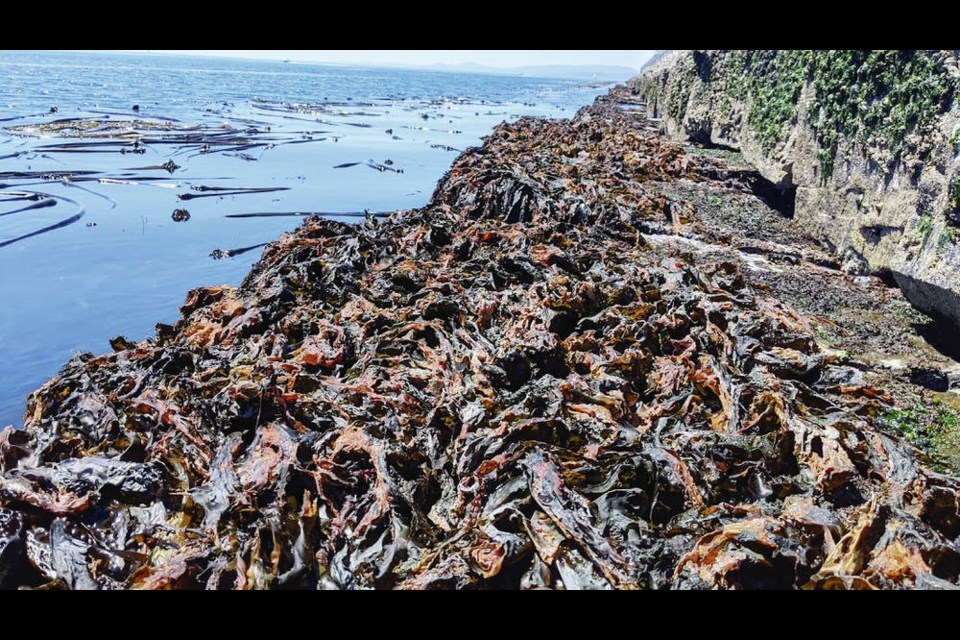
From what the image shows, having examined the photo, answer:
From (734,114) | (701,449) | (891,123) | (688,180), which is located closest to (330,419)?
(701,449)

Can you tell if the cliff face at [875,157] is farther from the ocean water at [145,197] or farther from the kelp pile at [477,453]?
the ocean water at [145,197]

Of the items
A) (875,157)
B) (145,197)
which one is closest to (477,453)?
(875,157)

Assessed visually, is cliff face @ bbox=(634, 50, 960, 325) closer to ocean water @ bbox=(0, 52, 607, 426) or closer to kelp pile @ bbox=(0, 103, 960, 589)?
kelp pile @ bbox=(0, 103, 960, 589)

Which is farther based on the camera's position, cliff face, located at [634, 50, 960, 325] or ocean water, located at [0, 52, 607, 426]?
ocean water, located at [0, 52, 607, 426]

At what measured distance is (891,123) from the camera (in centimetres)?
842

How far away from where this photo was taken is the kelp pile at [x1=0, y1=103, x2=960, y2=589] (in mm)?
3273

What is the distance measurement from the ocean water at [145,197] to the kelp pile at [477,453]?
8.00 ft

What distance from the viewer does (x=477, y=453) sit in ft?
13.5

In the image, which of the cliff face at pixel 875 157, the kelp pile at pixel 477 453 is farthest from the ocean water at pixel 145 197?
the cliff face at pixel 875 157

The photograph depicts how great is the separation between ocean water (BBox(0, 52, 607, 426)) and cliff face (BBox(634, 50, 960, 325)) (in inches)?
364

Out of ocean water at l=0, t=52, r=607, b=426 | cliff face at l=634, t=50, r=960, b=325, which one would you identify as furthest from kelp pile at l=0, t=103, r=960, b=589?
ocean water at l=0, t=52, r=607, b=426

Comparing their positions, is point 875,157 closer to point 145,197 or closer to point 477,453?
point 477,453

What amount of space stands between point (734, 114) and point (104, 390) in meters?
18.6
